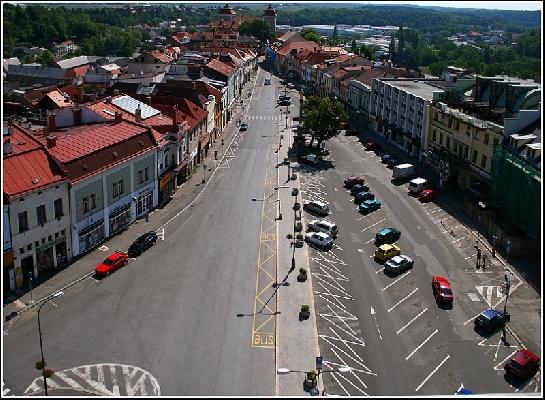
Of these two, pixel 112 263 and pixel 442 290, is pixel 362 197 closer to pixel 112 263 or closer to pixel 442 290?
pixel 442 290

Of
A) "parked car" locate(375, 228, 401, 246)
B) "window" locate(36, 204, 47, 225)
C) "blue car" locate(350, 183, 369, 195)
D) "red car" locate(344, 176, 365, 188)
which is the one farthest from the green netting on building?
"window" locate(36, 204, 47, 225)

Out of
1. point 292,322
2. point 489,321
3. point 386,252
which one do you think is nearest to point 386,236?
point 386,252

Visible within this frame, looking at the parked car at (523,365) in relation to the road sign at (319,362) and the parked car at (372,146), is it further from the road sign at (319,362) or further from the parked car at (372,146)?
the parked car at (372,146)

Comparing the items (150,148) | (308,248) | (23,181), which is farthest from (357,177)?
(23,181)

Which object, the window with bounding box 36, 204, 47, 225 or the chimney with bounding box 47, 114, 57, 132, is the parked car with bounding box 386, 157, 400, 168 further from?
the window with bounding box 36, 204, 47, 225

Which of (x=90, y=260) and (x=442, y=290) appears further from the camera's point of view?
(x=90, y=260)

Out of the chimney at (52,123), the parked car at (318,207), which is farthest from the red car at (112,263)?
the parked car at (318,207)

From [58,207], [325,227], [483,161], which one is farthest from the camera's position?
[483,161]
